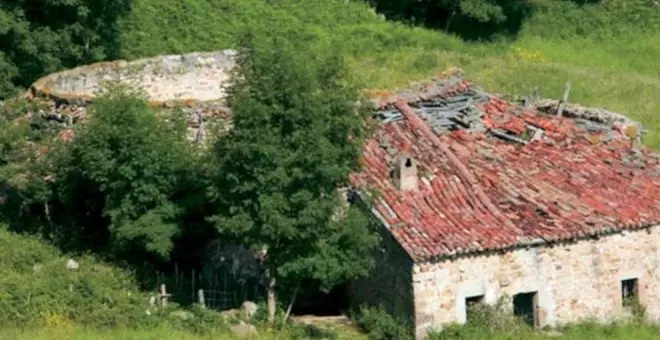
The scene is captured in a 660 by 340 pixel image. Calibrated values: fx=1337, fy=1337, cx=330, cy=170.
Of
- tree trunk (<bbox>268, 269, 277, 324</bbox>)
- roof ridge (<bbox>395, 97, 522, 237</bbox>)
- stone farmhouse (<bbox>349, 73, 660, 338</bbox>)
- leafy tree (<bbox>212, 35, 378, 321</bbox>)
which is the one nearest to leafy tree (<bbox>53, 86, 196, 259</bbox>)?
leafy tree (<bbox>212, 35, 378, 321</bbox>)

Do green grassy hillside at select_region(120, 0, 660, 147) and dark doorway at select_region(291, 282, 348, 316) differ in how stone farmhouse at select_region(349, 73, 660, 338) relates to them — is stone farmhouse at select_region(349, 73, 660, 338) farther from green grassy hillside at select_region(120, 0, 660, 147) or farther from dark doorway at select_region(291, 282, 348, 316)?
green grassy hillside at select_region(120, 0, 660, 147)

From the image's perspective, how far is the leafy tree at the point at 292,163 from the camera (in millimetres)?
22938

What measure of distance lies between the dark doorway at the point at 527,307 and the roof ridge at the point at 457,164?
1356mm

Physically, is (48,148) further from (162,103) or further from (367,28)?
(367,28)

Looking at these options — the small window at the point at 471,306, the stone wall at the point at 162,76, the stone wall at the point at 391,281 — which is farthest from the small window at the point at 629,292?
the stone wall at the point at 162,76

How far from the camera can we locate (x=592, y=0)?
49.6m

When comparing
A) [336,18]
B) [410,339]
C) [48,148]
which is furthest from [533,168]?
[336,18]

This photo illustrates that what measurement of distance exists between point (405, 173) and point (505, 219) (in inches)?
82.5

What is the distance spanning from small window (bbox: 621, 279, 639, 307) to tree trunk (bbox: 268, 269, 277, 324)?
22.9 ft

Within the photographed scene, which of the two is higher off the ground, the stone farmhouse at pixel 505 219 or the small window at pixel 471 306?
the stone farmhouse at pixel 505 219

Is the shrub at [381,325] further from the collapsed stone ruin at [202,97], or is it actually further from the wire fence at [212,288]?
the collapsed stone ruin at [202,97]

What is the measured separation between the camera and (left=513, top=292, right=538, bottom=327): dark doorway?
993 inches

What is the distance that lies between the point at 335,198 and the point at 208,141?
3.32 metres

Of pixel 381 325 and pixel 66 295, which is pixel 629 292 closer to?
pixel 381 325
